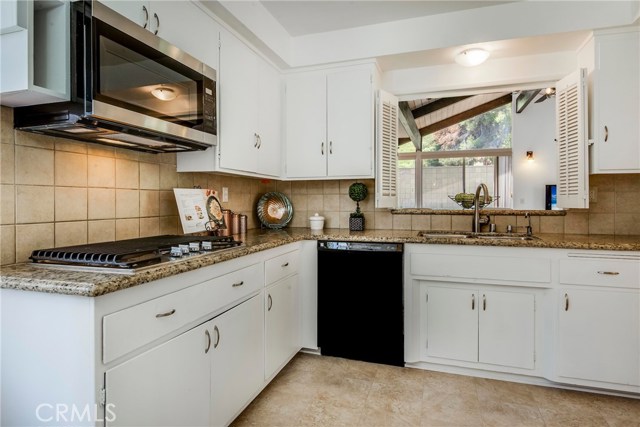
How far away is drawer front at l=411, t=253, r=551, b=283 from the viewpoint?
216 centimetres

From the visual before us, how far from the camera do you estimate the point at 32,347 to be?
3.72 ft

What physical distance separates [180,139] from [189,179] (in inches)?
23.1

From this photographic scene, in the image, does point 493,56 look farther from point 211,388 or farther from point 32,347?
point 32,347

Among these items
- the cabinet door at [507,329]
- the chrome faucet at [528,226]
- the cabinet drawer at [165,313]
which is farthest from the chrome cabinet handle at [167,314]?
the chrome faucet at [528,226]

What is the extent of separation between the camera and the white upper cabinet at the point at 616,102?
218cm

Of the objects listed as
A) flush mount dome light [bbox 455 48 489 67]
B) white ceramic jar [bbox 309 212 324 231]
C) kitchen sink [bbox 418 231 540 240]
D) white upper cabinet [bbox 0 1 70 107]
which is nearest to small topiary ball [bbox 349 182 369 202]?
white ceramic jar [bbox 309 212 324 231]

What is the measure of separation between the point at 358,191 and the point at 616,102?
5.72 ft

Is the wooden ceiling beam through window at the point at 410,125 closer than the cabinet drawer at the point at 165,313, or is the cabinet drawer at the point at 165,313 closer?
the cabinet drawer at the point at 165,313

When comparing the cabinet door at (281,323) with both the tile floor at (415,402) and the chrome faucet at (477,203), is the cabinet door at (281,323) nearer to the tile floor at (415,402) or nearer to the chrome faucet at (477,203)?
the tile floor at (415,402)

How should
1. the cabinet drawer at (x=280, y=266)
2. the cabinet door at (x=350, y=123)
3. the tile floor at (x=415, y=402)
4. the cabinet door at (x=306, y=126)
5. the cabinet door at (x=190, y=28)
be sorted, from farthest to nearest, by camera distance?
1. the cabinet door at (x=306, y=126)
2. the cabinet door at (x=350, y=123)
3. the cabinet drawer at (x=280, y=266)
4. the tile floor at (x=415, y=402)
5. the cabinet door at (x=190, y=28)

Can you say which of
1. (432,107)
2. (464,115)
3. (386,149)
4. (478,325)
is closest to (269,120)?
(386,149)

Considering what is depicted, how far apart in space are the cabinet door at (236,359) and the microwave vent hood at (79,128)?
87 centimetres

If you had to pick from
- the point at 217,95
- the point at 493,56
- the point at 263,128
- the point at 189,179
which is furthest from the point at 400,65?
the point at 189,179

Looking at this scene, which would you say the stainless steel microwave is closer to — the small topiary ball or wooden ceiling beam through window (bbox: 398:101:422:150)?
the small topiary ball
